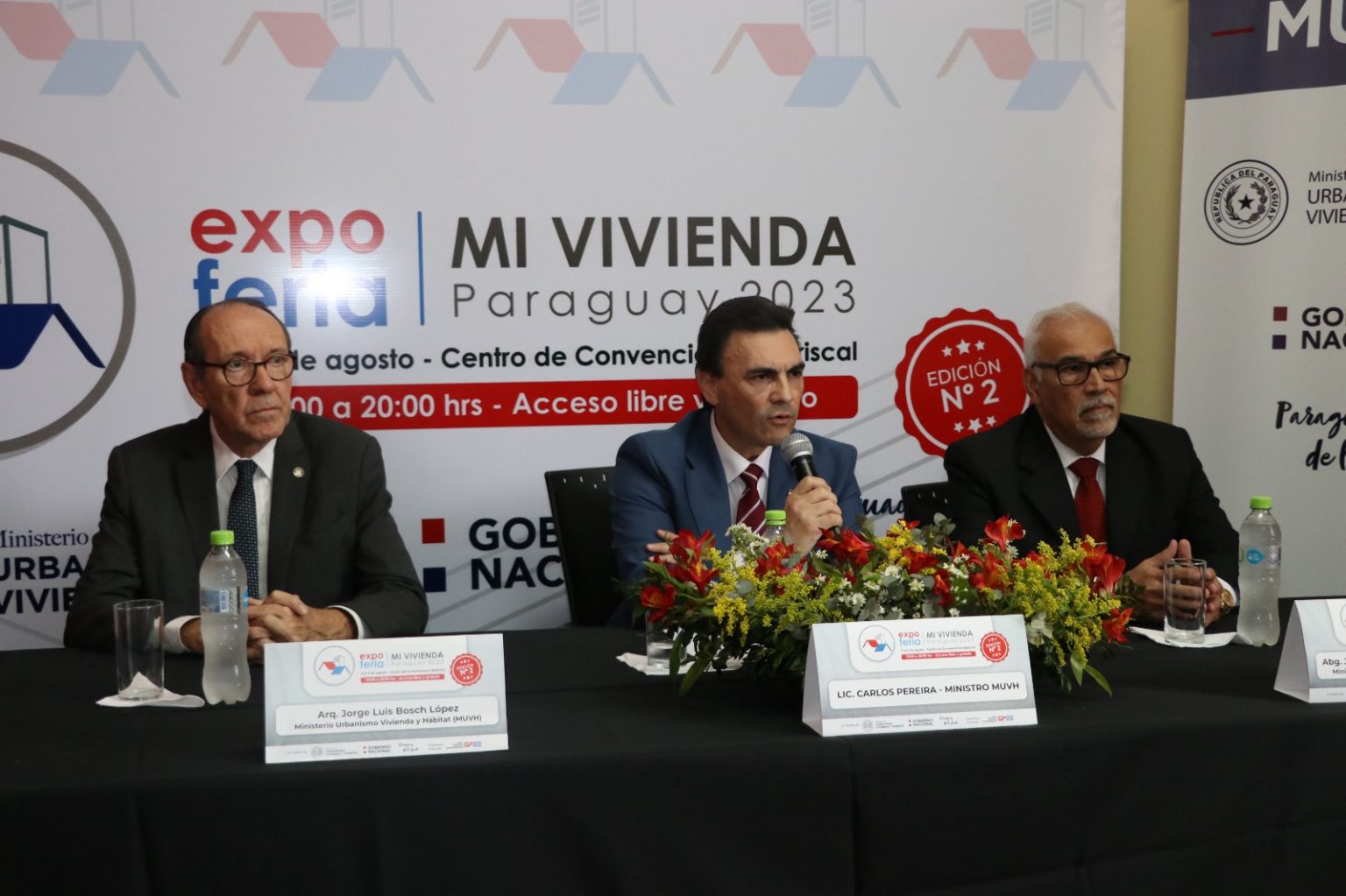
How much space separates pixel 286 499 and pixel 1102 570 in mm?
1763

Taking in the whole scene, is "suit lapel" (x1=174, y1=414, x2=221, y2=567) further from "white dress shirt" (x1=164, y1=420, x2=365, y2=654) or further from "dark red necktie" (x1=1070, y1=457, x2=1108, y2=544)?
"dark red necktie" (x1=1070, y1=457, x2=1108, y2=544)

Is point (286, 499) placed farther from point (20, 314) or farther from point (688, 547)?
point (20, 314)

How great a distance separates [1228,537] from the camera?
114 inches

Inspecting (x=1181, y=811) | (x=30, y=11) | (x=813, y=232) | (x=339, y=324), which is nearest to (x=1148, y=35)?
(x=813, y=232)

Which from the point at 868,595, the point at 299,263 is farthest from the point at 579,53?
the point at 868,595

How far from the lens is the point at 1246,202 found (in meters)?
4.00

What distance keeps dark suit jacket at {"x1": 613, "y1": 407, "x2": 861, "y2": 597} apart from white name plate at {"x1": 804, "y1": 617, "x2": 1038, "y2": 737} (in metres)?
1.06

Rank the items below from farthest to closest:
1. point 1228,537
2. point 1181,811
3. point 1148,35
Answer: point 1148,35, point 1228,537, point 1181,811

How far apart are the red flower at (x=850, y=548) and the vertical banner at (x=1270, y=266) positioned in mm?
2602

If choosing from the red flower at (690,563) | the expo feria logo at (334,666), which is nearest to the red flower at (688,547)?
the red flower at (690,563)

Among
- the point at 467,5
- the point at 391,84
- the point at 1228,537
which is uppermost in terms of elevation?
the point at 467,5

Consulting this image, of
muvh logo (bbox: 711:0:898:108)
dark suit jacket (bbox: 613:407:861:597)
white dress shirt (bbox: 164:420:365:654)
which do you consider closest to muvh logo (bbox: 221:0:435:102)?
muvh logo (bbox: 711:0:898:108)

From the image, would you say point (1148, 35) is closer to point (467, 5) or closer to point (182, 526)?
point (467, 5)

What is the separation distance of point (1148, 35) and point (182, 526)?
11.7 ft
